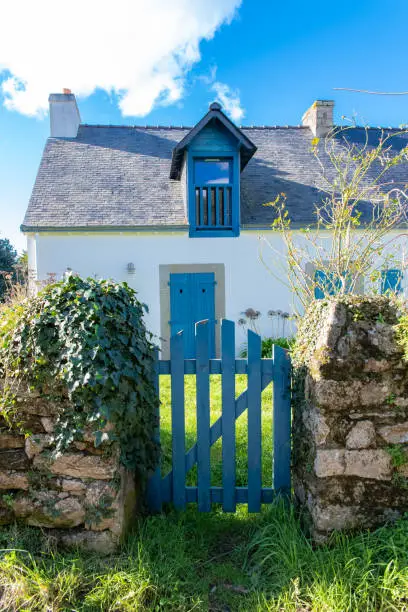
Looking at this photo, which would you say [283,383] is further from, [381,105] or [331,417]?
[381,105]

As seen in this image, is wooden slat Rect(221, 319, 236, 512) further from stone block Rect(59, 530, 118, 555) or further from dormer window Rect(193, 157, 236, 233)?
dormer window Rect(193, 157, 236, 233)

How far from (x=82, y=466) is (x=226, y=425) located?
3.07ft

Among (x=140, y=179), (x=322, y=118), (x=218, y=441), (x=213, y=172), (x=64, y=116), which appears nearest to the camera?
(x=218, y=441)

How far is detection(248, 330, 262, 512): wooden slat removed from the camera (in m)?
2.40

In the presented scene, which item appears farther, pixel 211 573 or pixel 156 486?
pixel 156 486

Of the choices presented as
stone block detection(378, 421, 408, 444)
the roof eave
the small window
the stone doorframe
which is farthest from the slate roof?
stone block detection(378, 421, 408, 444)

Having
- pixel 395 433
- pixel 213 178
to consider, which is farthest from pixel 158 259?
pixel 395 433

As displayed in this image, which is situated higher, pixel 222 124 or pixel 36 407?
pixel 222 124

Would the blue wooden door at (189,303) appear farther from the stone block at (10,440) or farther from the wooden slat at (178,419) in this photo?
the stone block at (10,440)

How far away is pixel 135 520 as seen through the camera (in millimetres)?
2305

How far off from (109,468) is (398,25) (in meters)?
6.47

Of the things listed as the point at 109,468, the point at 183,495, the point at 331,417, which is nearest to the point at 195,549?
the point at 183,495

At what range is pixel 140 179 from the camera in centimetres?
903

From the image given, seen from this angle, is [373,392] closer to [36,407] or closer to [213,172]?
[36,407]
